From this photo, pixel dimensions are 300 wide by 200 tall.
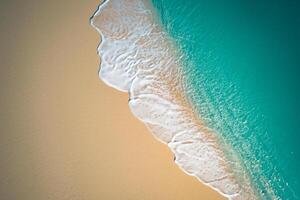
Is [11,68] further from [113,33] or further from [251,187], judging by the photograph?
[251,187]

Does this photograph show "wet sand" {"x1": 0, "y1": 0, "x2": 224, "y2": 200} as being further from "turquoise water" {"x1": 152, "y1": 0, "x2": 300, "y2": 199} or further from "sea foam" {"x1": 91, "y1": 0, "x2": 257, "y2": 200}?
"turquoise water" {"x1": 152, "y1": 0, "x2": 300, "y2": 199}

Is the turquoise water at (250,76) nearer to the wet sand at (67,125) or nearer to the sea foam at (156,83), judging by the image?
the sea foam at (156,83)

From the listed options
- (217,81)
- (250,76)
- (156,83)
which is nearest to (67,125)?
(156,83)

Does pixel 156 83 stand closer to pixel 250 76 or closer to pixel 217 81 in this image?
pixel 217 81

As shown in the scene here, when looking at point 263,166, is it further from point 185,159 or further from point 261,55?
point 261,55

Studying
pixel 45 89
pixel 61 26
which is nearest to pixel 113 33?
pixel 61 26

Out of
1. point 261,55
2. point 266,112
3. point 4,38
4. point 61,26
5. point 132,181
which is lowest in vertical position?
point 132,181

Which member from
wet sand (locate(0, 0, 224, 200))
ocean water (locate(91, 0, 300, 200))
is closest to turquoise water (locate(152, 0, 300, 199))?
ocean water (locate(91, 0, 300, 200))

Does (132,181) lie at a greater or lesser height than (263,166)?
lesser
